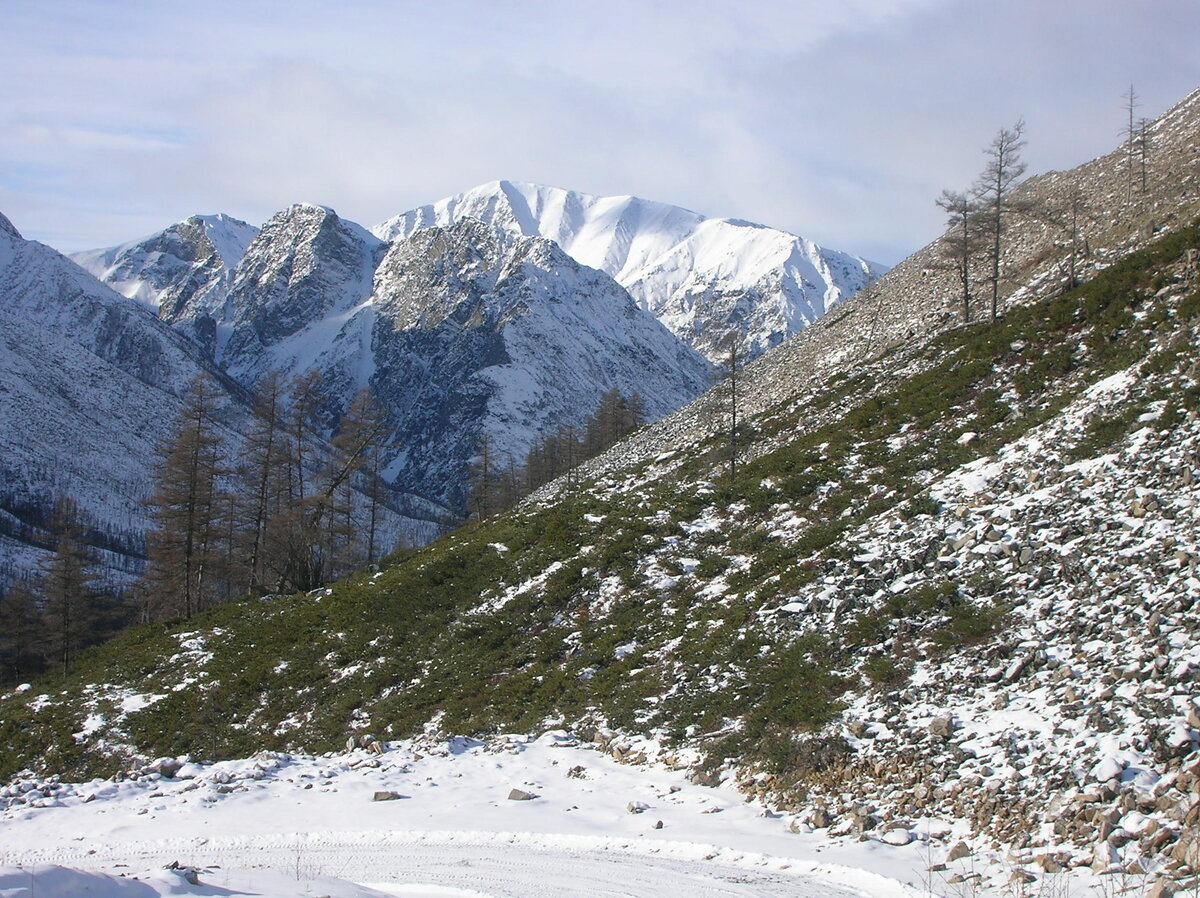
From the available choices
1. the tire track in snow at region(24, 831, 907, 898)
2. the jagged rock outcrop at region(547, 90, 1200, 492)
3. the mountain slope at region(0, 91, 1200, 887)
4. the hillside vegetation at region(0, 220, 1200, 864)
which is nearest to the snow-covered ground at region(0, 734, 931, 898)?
the tire track in snow at region(24, 831, 907, 898)

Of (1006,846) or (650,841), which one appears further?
(650,841)

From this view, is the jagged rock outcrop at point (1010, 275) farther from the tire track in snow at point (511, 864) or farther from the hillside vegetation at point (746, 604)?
the tire track in snow at point (511, 864)

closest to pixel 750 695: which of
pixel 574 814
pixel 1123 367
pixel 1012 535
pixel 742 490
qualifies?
pixel 574 814

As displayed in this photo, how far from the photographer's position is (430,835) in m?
12.3

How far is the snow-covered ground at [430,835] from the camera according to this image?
377 inches

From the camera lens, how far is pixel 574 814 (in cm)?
1273

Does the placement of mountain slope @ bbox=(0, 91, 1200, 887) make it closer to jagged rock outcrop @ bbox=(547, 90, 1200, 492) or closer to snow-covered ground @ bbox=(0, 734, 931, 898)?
snow-covered ground @ bbox=(0, 734, 931, 898)

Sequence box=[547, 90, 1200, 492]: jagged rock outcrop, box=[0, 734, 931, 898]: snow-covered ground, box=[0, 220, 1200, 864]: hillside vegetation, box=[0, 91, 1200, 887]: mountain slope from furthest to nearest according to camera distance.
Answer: box=[547, 90, 1200, 492]: jagged rock outcrop → box=[0, 220, 1200, 864]: hillside vegetation → box=[0, 91, 1200, 887]: mountain slope → box=[0, 734, 931, 898]: snow-covered ground

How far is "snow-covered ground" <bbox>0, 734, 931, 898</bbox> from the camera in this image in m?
9.59

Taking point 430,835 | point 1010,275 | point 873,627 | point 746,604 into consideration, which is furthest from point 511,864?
point 1010,275

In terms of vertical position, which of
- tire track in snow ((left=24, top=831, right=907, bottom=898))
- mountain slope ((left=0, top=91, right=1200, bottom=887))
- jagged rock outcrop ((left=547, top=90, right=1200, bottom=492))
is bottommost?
tire track in snow ((left=24, top=831, right=907, bottom=898))

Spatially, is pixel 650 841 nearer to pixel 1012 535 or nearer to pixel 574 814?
pixel 574 814

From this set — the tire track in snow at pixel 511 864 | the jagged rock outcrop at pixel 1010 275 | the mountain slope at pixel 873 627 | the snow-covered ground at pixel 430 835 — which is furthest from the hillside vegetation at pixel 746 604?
the jagged rock outcrop at pixel 1010 275

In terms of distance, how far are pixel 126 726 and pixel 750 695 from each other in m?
16.4
